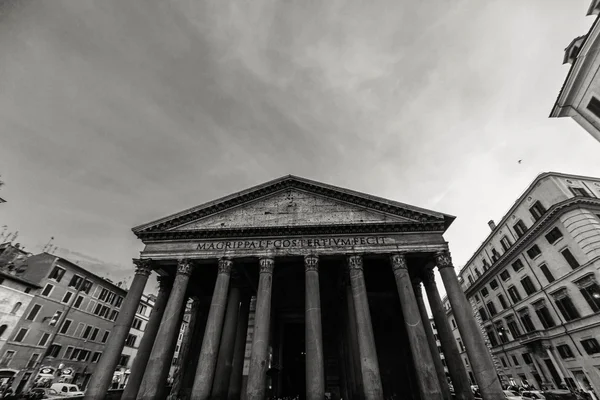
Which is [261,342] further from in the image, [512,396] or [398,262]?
[512,396]

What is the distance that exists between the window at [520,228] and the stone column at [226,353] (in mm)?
26979

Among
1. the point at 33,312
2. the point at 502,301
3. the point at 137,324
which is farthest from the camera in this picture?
the point at 137,324

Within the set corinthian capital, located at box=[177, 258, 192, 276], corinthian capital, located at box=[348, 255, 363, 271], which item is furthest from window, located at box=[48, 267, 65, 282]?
A: corinthian capital, located at box=[348, 255, 363, 271]

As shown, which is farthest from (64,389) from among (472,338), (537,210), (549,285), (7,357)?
(537,210)

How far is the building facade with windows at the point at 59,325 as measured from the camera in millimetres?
25188

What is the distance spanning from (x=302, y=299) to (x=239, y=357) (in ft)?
20.2

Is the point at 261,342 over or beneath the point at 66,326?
beneath

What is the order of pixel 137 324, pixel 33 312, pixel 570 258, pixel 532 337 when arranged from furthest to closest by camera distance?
pixel 137 324
pixel 33 312
pixel 532 337
pixel 570 258

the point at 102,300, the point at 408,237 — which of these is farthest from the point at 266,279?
the point at 102,300

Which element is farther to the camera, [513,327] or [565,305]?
[513,327]

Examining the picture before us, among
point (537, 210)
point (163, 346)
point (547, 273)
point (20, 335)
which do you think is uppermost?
point (537, 210)

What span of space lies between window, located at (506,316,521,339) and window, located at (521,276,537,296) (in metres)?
4.35

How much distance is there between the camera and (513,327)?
28.6 meters

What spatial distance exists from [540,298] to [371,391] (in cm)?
2267
